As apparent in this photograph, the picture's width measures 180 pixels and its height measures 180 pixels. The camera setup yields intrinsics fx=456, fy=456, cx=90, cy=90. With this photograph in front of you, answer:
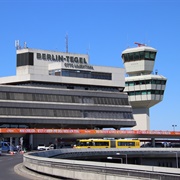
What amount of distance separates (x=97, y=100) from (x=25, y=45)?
26393mm

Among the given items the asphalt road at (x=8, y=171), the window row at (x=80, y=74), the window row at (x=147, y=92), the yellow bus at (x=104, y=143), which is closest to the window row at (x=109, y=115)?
the window row at (x=147, y=92)

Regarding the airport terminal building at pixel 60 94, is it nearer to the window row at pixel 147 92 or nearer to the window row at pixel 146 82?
the window row at pixel 147 92

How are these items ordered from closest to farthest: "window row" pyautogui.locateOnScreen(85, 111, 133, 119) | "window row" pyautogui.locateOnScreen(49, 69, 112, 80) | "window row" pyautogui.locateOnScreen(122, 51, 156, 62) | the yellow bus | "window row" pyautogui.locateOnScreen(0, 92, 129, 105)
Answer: the yellow bus
"window row" pyautogui.locateOnScreen(0, 92, 129, 105)
"window row" pyautogui.locateOnScreen(49, 69, 112, 80)
"window row" pyautogui.locateOnScreen(85, 111, 133, 119)
"window row" pyautogui.locateOnScreen(122, 51, 156, 62)

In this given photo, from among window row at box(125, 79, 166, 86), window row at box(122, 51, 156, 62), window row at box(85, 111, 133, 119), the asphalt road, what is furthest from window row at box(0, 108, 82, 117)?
the asphalt road

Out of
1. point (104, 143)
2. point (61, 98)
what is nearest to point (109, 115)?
point (61, 98)

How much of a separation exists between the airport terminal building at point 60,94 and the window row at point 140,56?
11517 mm

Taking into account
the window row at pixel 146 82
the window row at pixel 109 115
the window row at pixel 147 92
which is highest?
the window row at pixel 146 82

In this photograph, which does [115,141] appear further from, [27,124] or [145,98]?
[145,98]

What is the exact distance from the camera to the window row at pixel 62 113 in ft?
386

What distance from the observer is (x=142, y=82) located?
5807 inches

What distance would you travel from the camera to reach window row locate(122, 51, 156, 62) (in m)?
149

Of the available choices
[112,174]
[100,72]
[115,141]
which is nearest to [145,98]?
[100,72]

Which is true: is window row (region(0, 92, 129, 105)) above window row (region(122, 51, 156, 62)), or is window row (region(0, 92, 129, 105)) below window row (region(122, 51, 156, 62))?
below

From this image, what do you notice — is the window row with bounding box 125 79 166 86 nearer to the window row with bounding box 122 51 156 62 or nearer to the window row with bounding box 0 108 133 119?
the window row with bounding box 122 51 156 62
